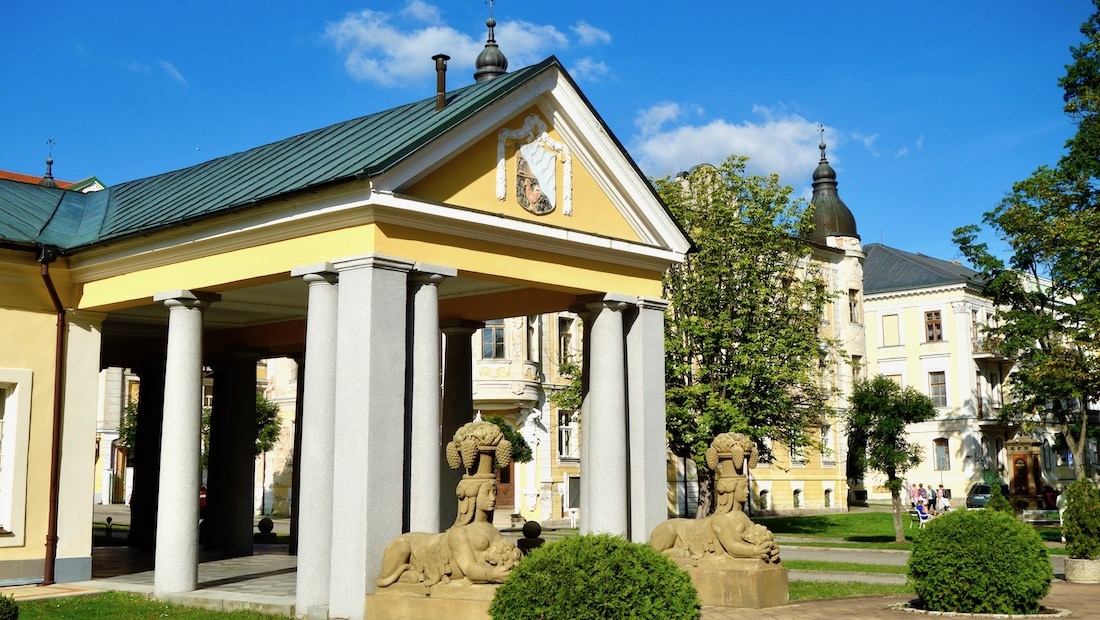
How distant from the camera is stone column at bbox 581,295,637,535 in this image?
16031 millimetres

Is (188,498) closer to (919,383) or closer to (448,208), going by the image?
(448,208)

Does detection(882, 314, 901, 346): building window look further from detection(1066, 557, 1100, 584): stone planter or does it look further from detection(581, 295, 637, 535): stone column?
detection(581, 295, 637, 535): stone column

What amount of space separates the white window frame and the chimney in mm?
7084

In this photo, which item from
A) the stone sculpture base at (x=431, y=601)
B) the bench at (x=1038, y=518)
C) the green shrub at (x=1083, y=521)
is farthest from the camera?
the bench at (x=1038, y=518)

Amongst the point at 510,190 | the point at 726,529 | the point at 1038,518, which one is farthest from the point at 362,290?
the point at 1038,518

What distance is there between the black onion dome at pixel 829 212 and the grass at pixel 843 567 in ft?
111

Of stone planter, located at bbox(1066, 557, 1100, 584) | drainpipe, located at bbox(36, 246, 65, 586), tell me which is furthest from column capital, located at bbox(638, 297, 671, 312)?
drainpipe, located at bbox(36, 246, 65, 586)

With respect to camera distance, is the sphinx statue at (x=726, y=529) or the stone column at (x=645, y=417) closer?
the sphinx statue at (x=726, y=529)

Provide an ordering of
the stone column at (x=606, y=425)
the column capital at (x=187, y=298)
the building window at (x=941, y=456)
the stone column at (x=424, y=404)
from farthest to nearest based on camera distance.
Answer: the building window at (x=941, y=456) → the stone column at (x=606, y=425) → the column capital at (x=187, y=298) → the stone column at (x=424, y=404)

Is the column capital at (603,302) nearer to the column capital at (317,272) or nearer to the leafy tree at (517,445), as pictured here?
the column capital at (317,272)

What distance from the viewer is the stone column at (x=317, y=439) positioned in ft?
43.2

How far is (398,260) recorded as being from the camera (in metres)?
13.3

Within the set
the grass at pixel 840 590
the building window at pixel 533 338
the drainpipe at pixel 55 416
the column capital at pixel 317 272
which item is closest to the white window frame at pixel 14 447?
the drainpipe at pixel 55 416

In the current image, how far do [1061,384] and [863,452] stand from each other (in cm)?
576
